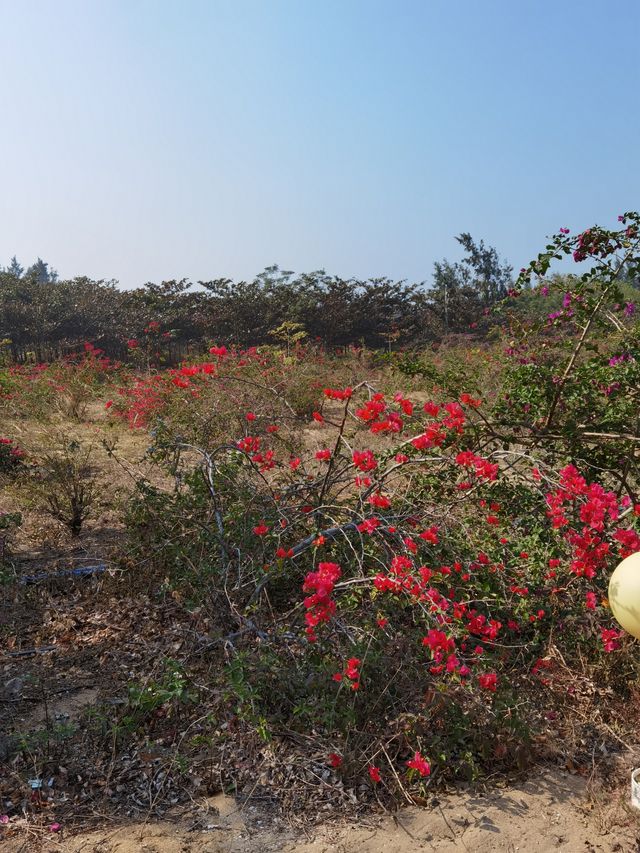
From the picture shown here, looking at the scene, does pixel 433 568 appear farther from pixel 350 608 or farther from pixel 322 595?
pixel 322 595

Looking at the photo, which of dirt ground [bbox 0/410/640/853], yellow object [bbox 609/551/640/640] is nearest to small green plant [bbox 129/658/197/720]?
dirt ground [bbox 0/410/640/853]

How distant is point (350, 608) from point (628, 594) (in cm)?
118

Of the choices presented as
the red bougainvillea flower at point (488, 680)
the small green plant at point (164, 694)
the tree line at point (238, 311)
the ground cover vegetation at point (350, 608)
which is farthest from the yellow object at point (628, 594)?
the tree line at point (238, 311)

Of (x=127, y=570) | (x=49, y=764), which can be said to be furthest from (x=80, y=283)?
(x=49, y=764)

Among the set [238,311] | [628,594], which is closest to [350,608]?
[628,594]

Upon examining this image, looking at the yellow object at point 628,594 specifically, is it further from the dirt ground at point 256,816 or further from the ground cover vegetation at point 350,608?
the dirt ground at point 256,816

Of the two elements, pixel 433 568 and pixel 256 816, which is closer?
pixel 256 816

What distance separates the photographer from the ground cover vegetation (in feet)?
8.15

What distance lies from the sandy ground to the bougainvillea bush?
0.54 ft

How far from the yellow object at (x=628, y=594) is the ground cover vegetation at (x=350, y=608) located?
0.41 meters

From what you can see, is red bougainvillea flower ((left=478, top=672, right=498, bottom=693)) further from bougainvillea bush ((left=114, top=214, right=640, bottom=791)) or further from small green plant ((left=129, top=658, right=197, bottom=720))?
small green plant ((left=129, top=658, right=197, bottom=720))

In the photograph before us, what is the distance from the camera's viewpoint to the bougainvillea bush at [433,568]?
2.53 metres

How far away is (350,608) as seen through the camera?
2.90 m

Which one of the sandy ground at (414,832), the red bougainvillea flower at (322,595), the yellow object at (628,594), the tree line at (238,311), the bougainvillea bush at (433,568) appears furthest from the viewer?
the tree line at (238,311)
